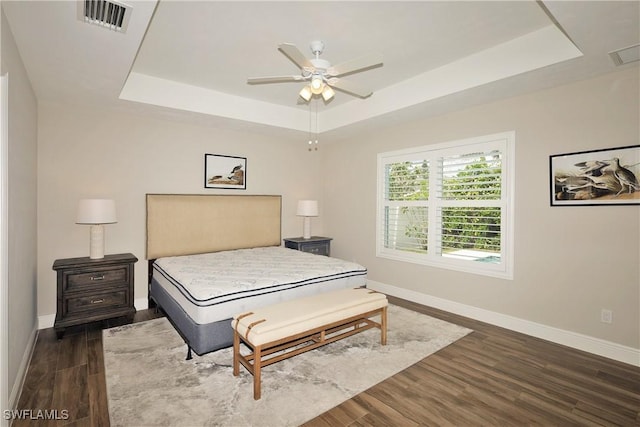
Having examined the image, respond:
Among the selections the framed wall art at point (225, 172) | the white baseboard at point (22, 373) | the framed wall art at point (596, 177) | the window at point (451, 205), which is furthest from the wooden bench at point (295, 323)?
the framed wall art at point (225, 172)

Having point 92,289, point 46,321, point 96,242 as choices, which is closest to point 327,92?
point 96,242

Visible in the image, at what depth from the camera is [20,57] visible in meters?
2.57

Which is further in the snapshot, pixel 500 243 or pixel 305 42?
pixel 500 243

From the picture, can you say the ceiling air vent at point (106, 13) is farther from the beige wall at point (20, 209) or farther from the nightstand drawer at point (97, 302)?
the nightstand drawer at point (97, 302)

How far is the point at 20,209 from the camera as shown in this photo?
8.39ft

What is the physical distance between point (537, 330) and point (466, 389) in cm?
152

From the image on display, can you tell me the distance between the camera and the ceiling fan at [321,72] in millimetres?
2377

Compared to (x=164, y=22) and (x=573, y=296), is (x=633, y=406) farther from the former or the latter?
(x=164, y=22)

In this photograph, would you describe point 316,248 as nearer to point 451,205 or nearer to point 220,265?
point 220,265

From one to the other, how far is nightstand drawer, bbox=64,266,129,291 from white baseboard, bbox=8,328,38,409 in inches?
21.2

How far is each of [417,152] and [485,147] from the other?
3.01 feet

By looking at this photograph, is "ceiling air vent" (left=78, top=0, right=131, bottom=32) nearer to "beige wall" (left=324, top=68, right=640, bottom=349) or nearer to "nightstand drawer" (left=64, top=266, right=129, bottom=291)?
"nightstand drawer" (left=64, top=266, right=129, bottom=291)

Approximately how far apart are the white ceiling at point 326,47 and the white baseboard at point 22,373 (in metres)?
2.41

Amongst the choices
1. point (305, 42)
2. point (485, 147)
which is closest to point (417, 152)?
point (485, 147)
